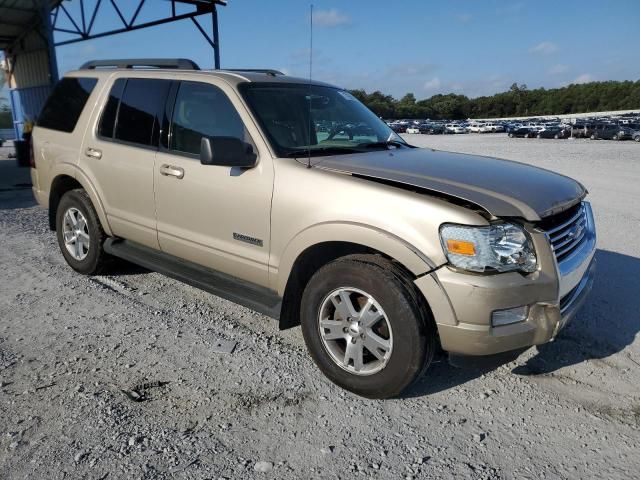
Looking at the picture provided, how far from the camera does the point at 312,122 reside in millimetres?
3873

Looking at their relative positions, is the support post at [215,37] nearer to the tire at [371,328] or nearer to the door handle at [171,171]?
the door handle at [171,171]

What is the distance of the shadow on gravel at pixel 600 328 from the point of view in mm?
3494

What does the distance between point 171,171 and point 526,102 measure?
14161cm

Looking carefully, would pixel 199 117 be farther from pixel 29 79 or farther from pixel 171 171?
pixel 29 79

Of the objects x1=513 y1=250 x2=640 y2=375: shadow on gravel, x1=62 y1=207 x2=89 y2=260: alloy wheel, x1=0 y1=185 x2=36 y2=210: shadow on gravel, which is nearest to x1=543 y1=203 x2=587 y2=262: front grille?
x1=513 y1=250 x2=640 y2=375: shadow on gravel

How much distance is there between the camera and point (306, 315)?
3.20m

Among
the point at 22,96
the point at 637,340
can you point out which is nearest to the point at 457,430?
the point at 637,340

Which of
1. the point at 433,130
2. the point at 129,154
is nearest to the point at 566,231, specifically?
the point at 129,154

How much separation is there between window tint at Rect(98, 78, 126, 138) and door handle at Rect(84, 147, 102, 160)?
15cm

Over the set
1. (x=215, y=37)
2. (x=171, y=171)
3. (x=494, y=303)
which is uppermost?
(x=215, y=37)

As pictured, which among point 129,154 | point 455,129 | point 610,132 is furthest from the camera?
point 455,129

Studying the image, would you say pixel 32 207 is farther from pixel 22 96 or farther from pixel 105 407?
pixel 22 96

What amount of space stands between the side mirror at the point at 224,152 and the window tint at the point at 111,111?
5.74 ft

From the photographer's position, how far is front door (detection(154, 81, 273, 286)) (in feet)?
11.2
